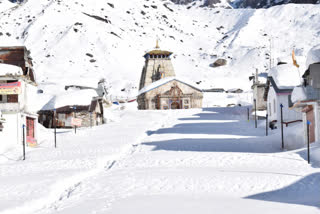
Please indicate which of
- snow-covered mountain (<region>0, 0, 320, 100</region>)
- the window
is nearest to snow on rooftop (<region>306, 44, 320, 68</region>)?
the window

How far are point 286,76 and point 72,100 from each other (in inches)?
854

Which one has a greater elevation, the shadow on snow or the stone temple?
the stone temple

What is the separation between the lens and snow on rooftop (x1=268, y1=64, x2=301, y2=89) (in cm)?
3064

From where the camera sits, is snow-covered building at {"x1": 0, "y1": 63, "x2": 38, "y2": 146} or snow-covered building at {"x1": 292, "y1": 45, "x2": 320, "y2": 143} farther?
snow-covered building at {"x1": 0, "y1": 63, "x2": 38, "y2": 146}

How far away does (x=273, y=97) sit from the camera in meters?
31.8

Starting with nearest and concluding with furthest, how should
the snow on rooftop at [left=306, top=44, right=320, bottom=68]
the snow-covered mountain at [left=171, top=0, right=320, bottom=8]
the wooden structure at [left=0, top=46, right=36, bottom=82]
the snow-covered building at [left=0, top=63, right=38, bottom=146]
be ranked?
1. the snow on rooftop at [left=306, top=44, right=320, bottom=68]
2. the snow-covered building at [left=0, top=63, right=38, bottom=146]
3. the wooden structure at [left=0, top=46, right=36, bottom=82]
4. the snow-covered mountain at [left=171, top=0, right=320, bottom=8]

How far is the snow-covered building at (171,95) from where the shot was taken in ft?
164

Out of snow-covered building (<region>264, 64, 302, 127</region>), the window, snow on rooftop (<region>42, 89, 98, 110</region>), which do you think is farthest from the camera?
snow on rooftop (<region>42, 89, 98, 110</region>)

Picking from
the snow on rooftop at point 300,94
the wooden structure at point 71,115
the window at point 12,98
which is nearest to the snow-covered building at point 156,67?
the wooden structure at point 71,115

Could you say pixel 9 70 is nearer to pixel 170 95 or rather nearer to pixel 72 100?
pixel 72 100

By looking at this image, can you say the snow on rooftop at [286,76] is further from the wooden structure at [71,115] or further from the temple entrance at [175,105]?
the temple entrance at [175,105]

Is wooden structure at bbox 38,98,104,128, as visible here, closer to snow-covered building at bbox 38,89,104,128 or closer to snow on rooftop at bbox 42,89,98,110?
snow-covered building at bbox 38,89,104,128

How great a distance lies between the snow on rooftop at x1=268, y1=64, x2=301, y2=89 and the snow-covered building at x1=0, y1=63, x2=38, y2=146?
19.2 meters

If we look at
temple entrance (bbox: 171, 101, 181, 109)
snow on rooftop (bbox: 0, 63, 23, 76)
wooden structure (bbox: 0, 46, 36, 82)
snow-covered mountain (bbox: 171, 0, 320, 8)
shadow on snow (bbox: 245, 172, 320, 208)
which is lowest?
shadow on snow (bbox: 245, 172, 320, 208)
